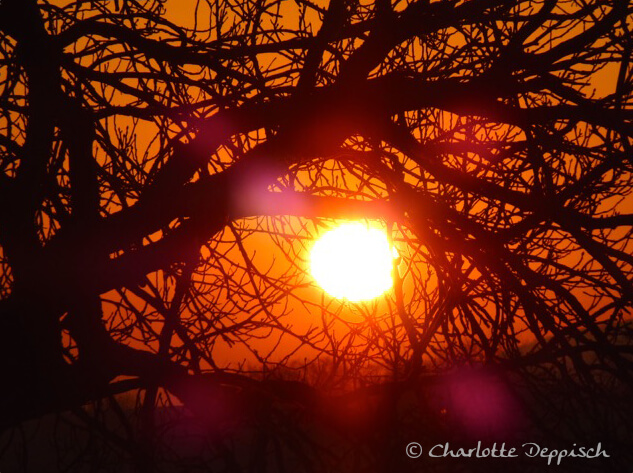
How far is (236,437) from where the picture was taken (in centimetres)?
401

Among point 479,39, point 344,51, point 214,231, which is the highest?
point 479,39

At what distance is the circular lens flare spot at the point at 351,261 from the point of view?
431 cm

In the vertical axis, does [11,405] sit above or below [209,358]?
below

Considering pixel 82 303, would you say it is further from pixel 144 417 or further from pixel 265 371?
pixel 265 371

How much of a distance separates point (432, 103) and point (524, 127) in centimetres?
49

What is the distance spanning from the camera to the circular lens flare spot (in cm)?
431

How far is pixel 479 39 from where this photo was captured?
13.4ft

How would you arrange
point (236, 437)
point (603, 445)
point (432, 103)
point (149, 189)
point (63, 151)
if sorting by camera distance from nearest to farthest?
point (603, 445), point (432, 103), point (149, 189), point (63, 151), point (236, 437)

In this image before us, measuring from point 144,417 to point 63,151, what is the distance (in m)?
1.70

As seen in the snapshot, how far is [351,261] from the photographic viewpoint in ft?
15.3

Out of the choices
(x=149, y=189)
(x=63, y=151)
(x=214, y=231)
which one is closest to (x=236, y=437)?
(x=214, y=231)

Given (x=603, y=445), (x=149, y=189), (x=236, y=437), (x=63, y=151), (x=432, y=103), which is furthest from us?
(x=236, y=437)

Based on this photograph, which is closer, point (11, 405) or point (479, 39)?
point (11, 405)

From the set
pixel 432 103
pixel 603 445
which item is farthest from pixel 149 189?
pixel 603 445
